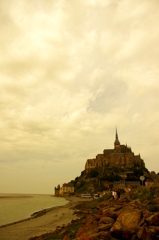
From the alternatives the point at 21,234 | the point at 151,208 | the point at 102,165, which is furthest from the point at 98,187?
the point at 151,208

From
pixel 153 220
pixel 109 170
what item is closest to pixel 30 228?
pixel 153 220

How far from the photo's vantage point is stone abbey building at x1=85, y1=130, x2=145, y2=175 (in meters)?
159

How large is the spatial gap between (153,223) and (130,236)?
166 centimetres

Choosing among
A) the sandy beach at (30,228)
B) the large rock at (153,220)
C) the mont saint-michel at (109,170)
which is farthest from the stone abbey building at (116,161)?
the large rock at (153,220)

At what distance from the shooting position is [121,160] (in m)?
160

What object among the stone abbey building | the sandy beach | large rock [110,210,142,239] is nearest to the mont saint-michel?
the stone abbey building

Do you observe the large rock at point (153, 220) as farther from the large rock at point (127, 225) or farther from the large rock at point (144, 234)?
the large rock at point (144, 234)

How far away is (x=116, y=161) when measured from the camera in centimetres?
16088

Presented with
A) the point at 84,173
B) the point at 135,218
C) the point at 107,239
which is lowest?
the point at 107,239

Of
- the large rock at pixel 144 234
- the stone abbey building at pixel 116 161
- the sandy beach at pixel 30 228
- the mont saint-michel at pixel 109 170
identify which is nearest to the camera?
the large rock at pixel 144 234

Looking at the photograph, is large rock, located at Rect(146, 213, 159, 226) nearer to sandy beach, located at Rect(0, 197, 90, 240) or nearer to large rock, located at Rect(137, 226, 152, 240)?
large rock, located at Rect(137, 226, 152, 240)

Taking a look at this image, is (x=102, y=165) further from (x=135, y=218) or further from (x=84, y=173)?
(x=135, y=218)

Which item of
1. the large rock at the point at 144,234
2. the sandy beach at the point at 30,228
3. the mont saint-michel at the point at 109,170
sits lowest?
the sandy beach at the point at 30,228

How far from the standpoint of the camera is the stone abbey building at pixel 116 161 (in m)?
159
